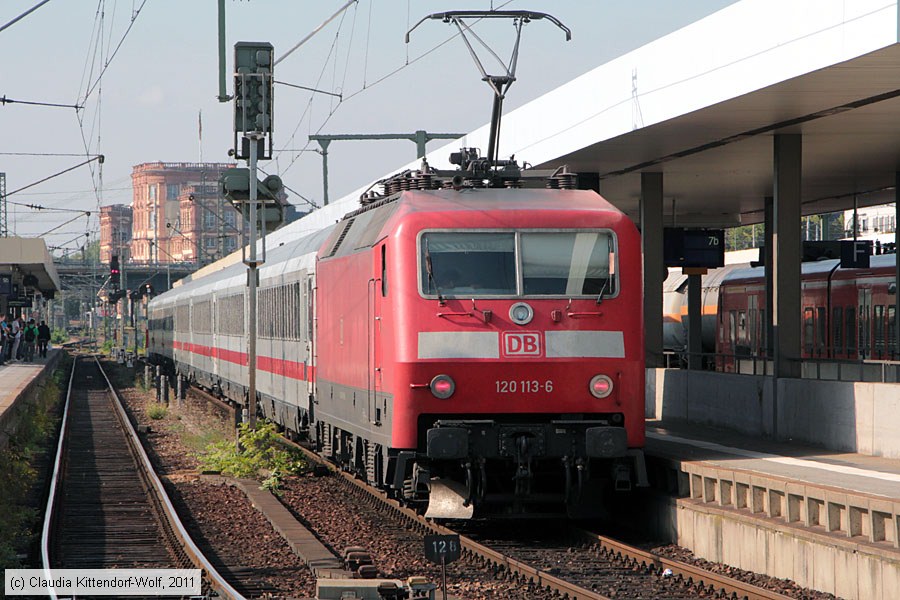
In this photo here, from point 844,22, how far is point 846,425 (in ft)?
16.8

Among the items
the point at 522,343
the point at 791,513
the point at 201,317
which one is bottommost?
the point at 791,513

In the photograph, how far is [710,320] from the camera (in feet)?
124

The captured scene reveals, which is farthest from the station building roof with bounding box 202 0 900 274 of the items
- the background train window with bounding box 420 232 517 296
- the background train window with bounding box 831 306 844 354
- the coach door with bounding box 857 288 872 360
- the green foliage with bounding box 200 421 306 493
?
the green foliage with bounding box 200 421 306 493

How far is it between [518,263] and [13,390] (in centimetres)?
1863

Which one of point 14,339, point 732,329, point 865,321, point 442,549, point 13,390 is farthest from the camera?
point 14,339

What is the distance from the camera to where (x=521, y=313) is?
13016 mm

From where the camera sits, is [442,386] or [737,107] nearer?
[442,386]

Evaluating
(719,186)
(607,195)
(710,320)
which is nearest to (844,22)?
(719,186)

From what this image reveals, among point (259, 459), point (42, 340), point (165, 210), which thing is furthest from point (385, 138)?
point (165, 210)

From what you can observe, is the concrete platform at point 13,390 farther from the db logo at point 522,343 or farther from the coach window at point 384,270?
the db logo at point 522,343

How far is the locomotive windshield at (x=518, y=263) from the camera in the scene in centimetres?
1310

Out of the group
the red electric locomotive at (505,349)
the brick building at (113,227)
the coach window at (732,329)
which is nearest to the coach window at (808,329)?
the coach window at (732,329)

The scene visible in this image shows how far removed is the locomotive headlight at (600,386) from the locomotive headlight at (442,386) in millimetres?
1324

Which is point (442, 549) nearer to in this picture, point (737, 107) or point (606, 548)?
point (606, 548)
